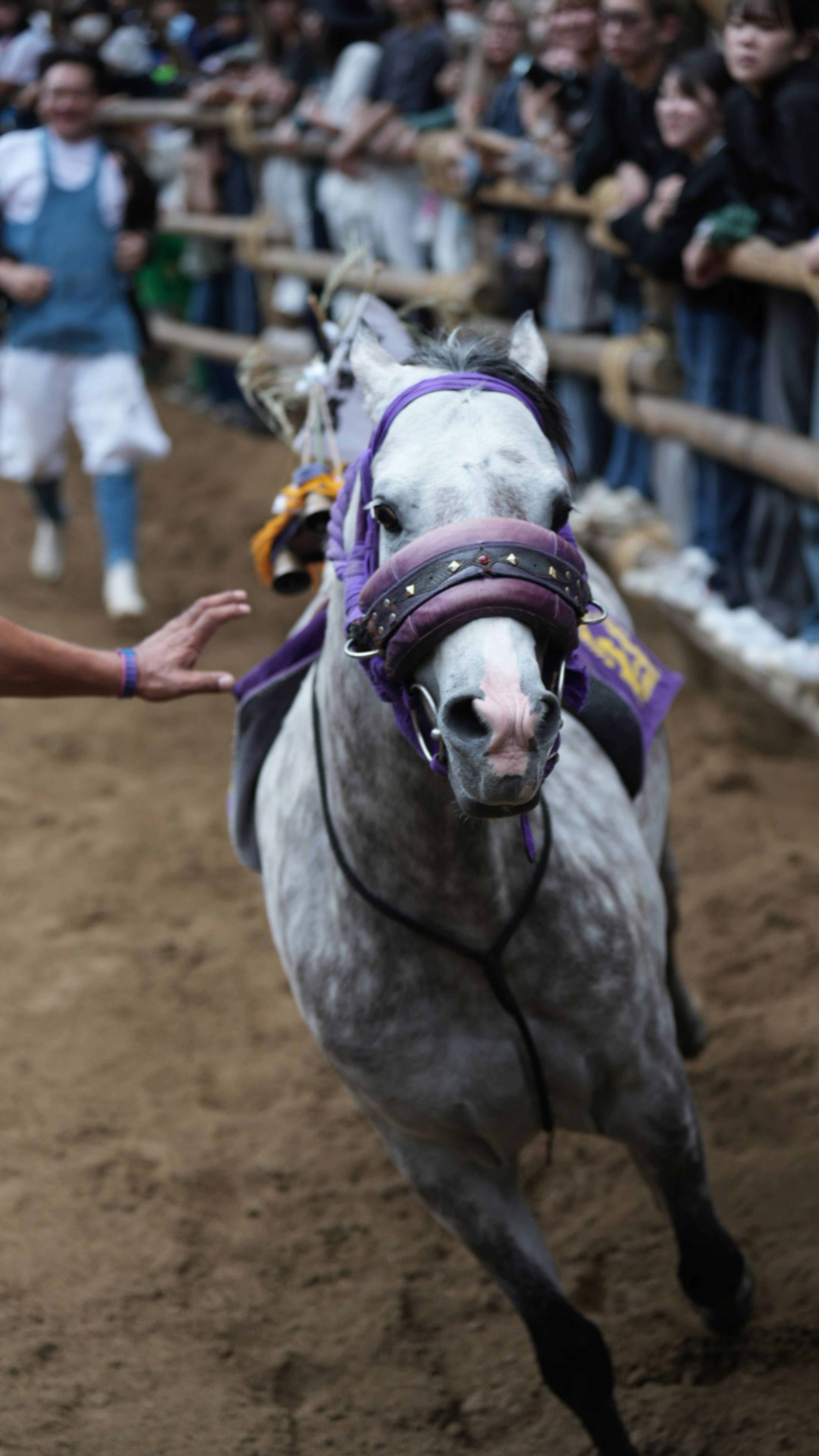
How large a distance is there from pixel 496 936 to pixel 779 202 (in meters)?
3.21

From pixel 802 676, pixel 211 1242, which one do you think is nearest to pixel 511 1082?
pixel 211 1242

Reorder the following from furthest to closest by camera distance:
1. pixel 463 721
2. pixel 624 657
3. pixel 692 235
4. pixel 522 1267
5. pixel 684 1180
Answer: pixel 692 235
pixel 624 657
pixel 684 1180
pixel 522 1267
pixel 463 721

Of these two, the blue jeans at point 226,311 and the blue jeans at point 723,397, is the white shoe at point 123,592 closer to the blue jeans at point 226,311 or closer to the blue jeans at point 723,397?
the blue jeans at point 723,397

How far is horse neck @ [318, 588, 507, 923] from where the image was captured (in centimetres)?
214

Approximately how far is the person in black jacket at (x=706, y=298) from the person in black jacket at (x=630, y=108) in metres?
0.09

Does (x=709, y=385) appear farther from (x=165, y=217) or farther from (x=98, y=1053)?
(x=165, y=217)

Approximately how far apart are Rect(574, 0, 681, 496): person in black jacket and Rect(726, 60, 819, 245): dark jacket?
695mm

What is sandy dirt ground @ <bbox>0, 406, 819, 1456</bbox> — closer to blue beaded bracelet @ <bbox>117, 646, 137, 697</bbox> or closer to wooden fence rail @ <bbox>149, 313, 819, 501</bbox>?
wooden fence rail @ <bbox>149, 313, 819, 501</bbox>

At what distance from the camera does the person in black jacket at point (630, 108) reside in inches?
211

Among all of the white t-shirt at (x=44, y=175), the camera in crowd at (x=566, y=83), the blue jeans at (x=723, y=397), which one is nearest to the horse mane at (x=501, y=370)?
the blue jeans at (x=723, y=397)

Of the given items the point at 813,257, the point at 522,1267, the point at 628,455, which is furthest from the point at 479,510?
the point at 628,455

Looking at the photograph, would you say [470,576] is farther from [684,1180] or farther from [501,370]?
[684,1180]

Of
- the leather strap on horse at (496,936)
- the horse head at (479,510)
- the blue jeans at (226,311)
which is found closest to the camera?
the horse head at (479,510)

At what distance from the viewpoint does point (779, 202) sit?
4.61 m
